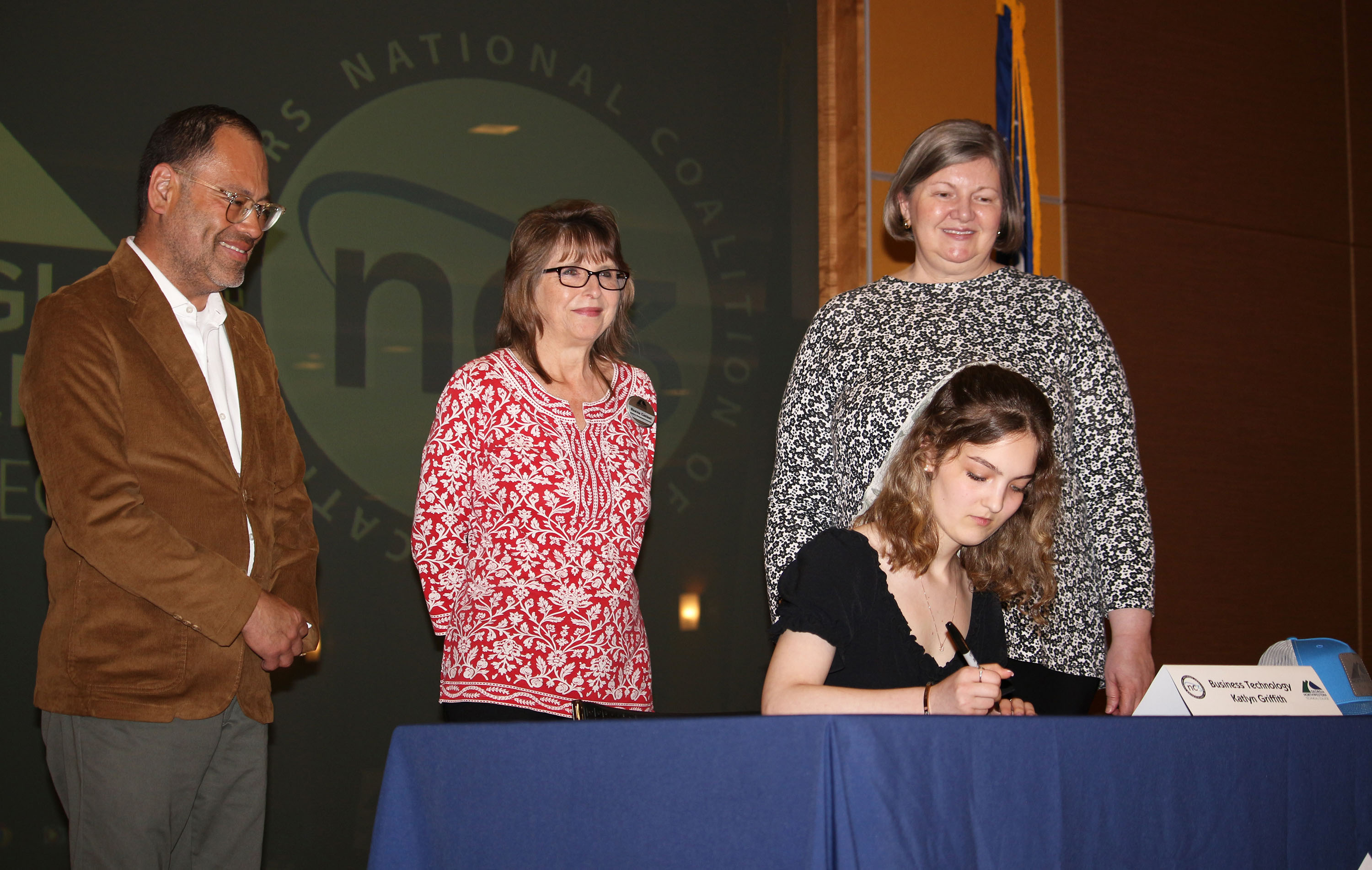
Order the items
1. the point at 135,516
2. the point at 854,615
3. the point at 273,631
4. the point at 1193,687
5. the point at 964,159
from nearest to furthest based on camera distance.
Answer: the point at 1193,687, the point at 854,615, the point at 135,516, the point at 273,631, the point at 964,159

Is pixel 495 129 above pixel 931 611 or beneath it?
above

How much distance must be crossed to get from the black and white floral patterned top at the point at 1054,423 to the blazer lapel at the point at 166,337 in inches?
40.7

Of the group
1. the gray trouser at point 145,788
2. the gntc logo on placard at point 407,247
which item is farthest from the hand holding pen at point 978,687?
the gntc logo on placard at point 407,247

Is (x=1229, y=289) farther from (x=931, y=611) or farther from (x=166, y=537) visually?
(x=166, y=537)

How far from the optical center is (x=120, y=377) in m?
1.93

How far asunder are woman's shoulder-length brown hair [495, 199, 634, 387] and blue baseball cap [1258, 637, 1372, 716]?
4.39ft

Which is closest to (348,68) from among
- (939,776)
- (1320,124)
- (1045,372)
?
(1045,372)

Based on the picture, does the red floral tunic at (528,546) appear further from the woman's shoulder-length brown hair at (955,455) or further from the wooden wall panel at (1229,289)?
the wooden wall panel at (1229,289)

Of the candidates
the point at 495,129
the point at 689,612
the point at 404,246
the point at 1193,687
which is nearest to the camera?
the point at 1193,687

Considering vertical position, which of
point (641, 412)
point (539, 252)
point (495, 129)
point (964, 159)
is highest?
point (495, 129)

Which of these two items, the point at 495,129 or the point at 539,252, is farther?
the point at 495,129

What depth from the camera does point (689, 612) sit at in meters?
3.31

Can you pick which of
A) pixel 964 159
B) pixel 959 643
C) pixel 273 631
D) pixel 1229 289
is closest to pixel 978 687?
pixel 959 643

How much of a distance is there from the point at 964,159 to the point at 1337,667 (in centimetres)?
108
